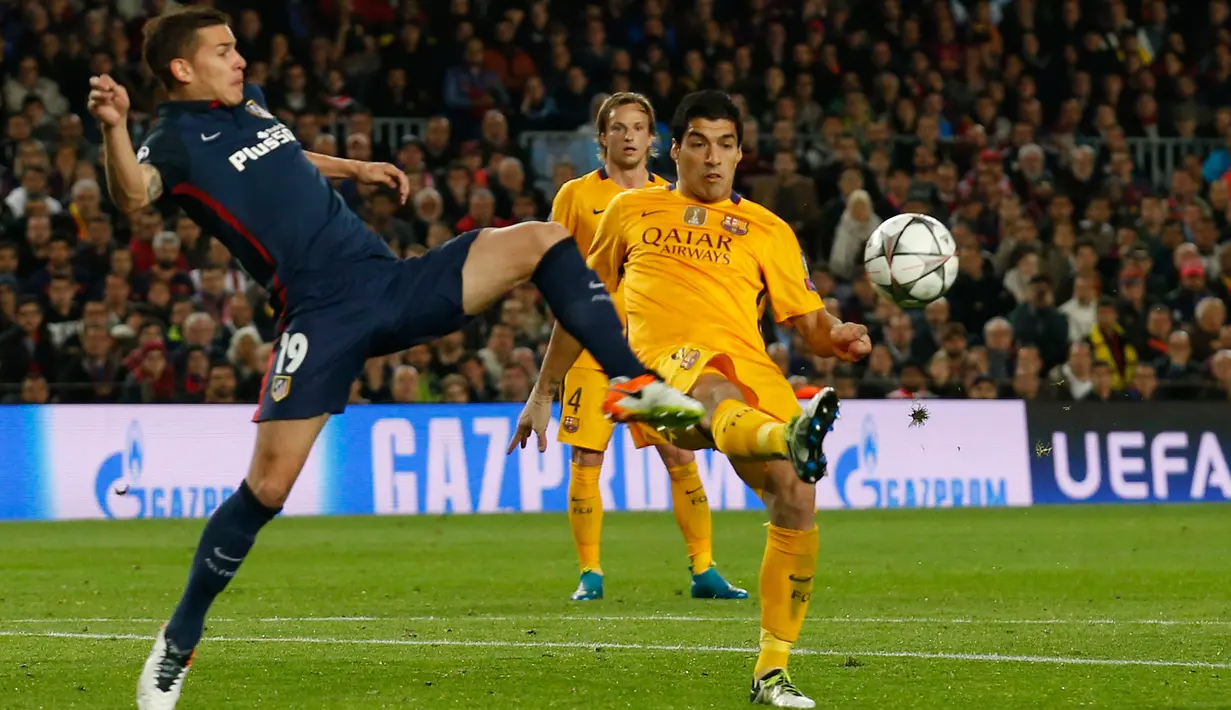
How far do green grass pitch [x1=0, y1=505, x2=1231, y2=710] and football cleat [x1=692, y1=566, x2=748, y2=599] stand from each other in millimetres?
135

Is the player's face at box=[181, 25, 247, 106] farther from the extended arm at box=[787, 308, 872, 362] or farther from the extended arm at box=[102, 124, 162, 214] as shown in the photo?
the extended arm at box=[787, 308, 872, 362]

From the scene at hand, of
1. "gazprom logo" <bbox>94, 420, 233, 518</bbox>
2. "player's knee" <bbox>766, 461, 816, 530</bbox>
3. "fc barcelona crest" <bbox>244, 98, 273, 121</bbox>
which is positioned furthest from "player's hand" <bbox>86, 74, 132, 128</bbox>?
"gazprom logo" <bbox>94, 420, 233, 518</bbox>

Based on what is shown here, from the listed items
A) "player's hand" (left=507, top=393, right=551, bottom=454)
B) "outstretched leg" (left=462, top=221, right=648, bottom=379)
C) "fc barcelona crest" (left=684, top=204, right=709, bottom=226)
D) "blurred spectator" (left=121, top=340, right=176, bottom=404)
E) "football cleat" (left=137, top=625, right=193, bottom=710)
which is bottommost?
"blurred spectator" (left=121, top=340, right=176, bottom=404)

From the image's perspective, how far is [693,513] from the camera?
10375mm

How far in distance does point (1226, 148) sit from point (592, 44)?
24.9 ft

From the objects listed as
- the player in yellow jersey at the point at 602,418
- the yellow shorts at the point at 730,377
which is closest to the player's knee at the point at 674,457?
the player in yellow jersey at the point at 602,418

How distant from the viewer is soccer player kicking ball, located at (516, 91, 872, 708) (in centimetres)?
630

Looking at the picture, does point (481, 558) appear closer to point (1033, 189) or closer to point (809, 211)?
point (809, 211)

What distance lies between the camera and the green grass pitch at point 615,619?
6555 mm

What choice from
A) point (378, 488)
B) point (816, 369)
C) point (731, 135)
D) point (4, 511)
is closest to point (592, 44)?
point (816, 369)

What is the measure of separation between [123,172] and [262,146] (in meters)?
0.66

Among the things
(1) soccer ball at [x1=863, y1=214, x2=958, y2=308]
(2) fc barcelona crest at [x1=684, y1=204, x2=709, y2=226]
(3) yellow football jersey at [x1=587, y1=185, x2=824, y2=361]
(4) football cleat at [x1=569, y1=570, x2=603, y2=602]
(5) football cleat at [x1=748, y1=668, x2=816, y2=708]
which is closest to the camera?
(5) football cleat at [x1=748, y1=668, x2=816, y2=708]

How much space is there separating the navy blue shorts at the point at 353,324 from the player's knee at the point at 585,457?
442 cm

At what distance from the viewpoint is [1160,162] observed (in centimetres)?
2391
